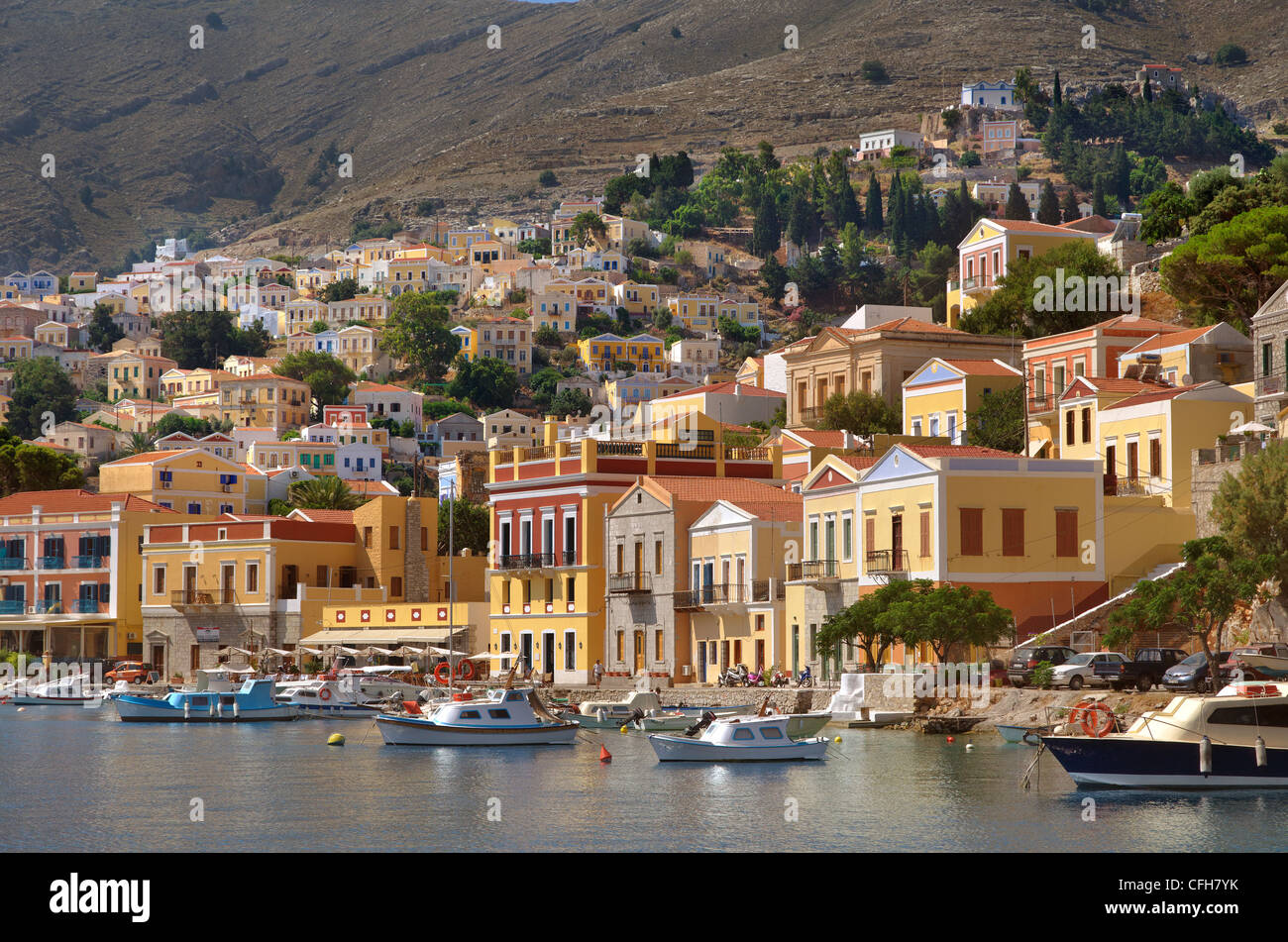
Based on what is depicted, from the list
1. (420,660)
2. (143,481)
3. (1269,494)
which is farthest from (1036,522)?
(143,481)

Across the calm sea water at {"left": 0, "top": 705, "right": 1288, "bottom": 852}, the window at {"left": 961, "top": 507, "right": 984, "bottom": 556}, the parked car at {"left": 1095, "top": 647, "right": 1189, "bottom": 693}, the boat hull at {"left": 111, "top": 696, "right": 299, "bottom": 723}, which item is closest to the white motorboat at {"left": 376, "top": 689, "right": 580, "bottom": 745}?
the calm sea water at {"left": 0, "top": 705, "right": 1288, "bottom": 852}

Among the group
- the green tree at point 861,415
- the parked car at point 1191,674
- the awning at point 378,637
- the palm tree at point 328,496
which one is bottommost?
the parked car at point 1191,674

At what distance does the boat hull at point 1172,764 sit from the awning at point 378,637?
1889 inches

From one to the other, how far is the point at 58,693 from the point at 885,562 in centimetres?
4325

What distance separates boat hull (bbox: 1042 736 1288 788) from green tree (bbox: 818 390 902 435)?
47229 millimetres

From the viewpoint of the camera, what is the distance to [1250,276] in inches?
3044

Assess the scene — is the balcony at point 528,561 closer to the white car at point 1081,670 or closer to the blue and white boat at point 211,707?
the blue and white boat at point 211,707

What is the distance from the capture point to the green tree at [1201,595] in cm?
4750

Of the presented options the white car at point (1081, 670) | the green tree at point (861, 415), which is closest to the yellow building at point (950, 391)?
the green tree at point (861, 415)

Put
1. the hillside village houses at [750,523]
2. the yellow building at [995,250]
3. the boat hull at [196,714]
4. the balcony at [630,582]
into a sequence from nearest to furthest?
1. the hillside village houses at [750,523]
2. the boat hull at [196,714]
3. the balcony at [630,582]
4. the yellow building at [995,250]

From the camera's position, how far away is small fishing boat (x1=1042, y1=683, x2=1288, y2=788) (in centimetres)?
3600

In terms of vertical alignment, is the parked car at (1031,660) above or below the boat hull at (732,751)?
above

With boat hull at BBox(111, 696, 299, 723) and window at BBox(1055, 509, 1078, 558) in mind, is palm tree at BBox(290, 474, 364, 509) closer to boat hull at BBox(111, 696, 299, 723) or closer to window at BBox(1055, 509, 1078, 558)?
boat hull at BBox(111, 696, 299, 723)
